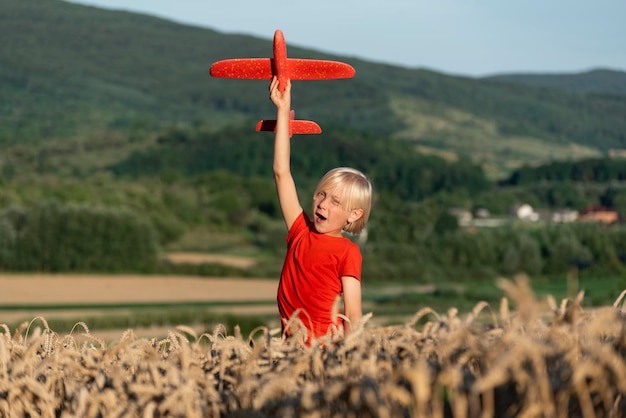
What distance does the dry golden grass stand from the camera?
2531 millimetres

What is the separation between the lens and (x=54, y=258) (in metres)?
117

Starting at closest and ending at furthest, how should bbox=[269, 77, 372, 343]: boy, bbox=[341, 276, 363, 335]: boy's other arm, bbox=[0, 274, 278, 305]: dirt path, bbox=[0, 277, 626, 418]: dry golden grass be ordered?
bbox=[0, 277, 626, 418]: dry golden grass < bbox=[341, 276, 363, 335]: boy's other arm < bbox=[269, 77, 372, 343]: boy < bbox=[0, 274, 278, 305]: dirt path

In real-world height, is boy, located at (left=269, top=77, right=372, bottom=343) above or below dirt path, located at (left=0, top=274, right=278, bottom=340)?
above

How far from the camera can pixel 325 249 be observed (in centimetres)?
516

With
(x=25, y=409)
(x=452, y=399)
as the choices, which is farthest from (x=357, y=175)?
(x=452, y=399)

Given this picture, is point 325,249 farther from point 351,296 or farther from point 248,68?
point 248,68

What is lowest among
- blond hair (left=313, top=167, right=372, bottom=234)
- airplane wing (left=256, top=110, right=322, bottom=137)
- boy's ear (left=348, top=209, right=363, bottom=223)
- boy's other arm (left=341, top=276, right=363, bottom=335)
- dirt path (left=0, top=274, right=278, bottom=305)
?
dirt path (left=0, top=274, right=278, bottom=305)

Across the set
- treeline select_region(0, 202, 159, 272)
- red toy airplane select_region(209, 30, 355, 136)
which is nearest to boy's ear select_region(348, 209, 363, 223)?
red toy airplane select_region(209, 30, 355, 136)

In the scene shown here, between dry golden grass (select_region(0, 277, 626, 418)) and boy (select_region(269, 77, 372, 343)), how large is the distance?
1146 mm

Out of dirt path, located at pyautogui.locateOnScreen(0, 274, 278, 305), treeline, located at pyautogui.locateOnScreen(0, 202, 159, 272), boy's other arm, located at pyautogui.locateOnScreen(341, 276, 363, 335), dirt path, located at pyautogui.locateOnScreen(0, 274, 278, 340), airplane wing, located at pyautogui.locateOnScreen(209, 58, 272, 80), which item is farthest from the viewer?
treeline, located at pyautogui.locateOnScreen(0, 202, 159, 272)

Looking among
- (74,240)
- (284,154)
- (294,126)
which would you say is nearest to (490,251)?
(74,240)

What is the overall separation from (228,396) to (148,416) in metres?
0.29

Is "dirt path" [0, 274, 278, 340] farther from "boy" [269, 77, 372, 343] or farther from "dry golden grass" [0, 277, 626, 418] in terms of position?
"dry golden grass" [0, 277, 626, 418]

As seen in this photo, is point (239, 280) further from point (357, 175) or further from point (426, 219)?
point (357, 175)
